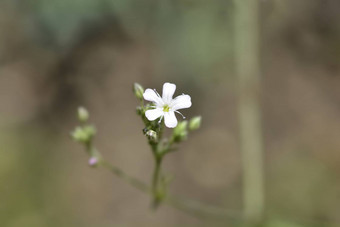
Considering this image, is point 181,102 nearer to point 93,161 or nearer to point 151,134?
point 151,134

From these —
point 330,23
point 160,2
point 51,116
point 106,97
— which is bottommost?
point 51,116

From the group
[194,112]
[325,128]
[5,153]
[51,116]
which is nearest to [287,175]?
[325,128]

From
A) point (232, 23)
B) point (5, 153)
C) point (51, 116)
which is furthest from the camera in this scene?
point (51, 116)

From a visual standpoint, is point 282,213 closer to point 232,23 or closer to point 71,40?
point 232,23

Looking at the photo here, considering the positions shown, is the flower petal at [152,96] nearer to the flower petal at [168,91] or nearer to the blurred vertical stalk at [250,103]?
the flower petal at [168,91]

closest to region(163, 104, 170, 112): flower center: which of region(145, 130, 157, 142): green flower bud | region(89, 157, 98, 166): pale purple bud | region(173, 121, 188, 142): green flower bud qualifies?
region(145, 130, 157, 142): green flower bud

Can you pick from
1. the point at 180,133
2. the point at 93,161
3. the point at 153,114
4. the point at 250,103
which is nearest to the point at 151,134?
the point at 153,114
